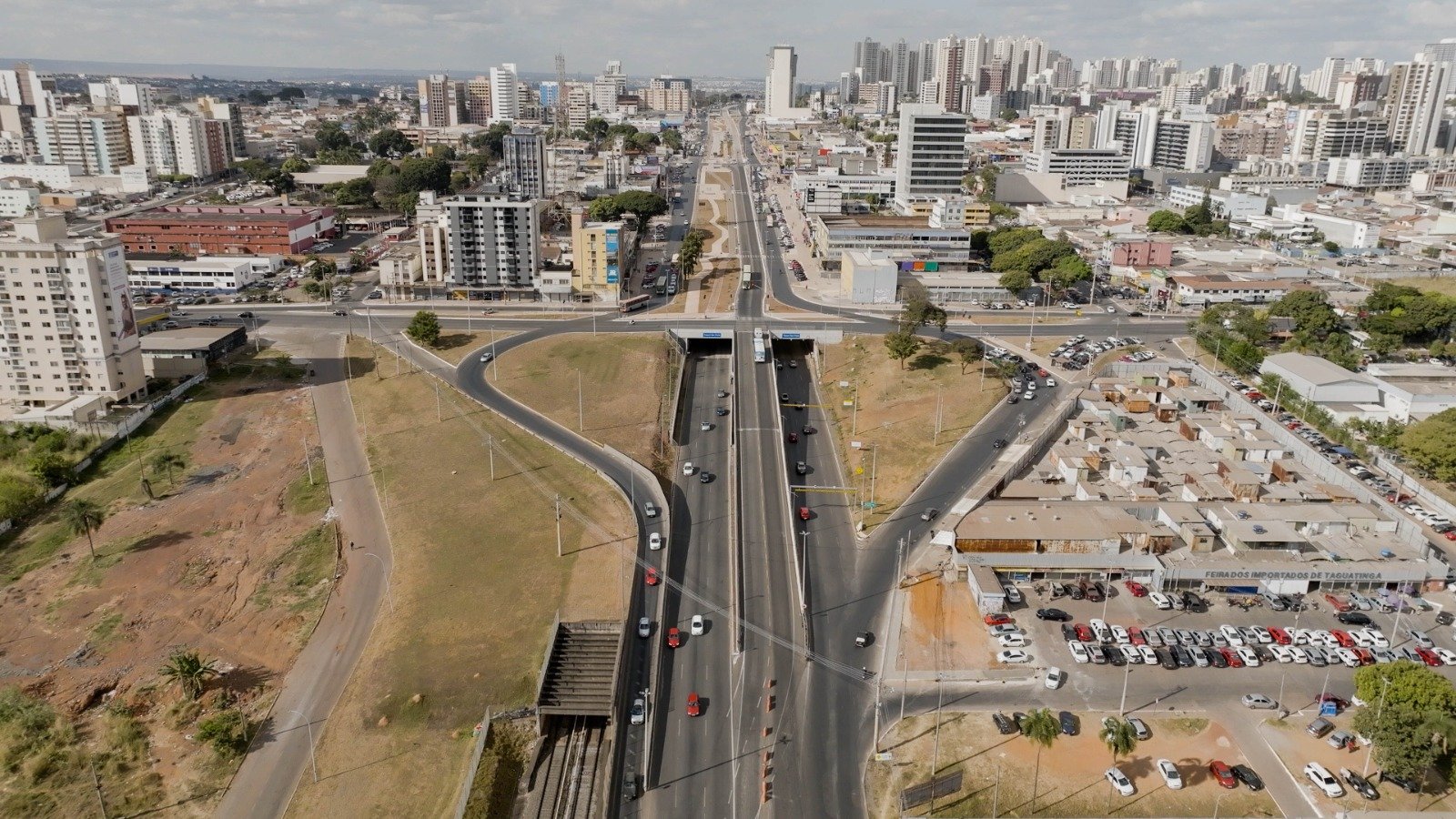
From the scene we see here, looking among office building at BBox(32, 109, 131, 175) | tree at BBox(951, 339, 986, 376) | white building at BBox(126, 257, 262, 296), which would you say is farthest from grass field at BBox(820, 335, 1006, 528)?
office building at BBox(32, 109, 131, 175)

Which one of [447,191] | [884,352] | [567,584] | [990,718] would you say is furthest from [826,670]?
[447,191]

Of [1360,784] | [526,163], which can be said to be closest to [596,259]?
[526,163]

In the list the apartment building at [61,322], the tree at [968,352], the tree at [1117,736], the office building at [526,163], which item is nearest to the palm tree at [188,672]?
the tree at [1117,736]

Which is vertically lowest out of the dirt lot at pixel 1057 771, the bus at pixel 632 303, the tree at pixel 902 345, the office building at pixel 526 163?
the dirt lot at pixel 1057 771

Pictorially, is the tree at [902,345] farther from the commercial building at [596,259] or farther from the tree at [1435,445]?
the commercial building at [596,259]

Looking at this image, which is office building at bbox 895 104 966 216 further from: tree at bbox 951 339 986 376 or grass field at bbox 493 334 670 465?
grass field at bbox 493 334 670 465

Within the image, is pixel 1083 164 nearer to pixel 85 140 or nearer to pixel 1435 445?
pixel 1435 445

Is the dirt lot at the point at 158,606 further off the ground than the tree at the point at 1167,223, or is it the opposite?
the tree at the point at 1167,223
